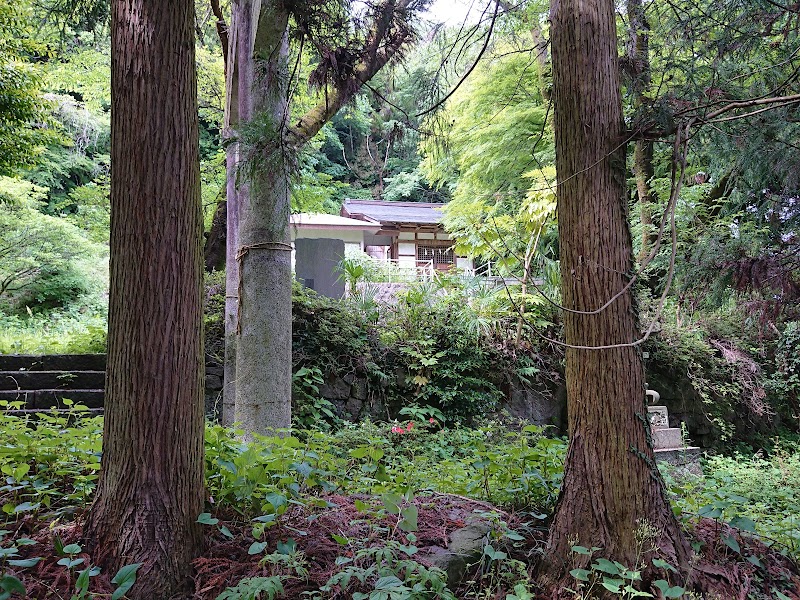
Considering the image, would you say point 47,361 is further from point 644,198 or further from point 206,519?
point 644,198

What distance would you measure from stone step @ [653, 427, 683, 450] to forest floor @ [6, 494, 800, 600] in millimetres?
5261

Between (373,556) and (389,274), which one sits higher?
(389,274)

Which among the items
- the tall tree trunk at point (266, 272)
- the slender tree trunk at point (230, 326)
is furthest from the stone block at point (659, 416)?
the tall tree trunk at point (266, 272)

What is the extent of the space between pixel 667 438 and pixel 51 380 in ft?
25.7

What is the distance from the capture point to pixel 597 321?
2518mm

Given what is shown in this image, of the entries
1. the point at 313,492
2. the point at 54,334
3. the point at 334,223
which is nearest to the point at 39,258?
the point at 54,334

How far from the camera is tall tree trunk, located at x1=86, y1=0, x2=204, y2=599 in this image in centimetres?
207

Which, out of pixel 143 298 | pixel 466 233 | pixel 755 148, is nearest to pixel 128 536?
pixel 143 298

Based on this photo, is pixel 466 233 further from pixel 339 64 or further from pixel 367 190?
pixel 367 190

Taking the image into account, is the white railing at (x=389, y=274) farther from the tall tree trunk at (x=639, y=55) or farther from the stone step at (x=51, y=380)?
the tall tree trunk at (x=639, y=55)

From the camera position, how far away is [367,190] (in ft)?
83.5

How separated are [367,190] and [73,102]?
1365 centimetres

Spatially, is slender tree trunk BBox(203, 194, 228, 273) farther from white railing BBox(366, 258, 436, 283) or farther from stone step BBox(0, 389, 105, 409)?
stone step BBox(0, 389, 105, 409)

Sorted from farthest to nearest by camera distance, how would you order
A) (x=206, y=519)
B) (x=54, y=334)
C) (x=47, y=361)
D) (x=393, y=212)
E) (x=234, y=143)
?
1. (x=393, y=212)
2. (x=54, y=334)
3. (x=47, y=361)
4. (x=234, y=143)
5. (x=206, y=519)
